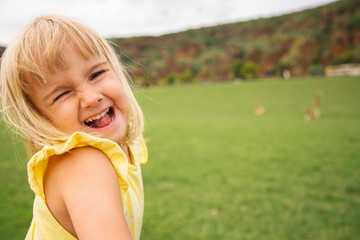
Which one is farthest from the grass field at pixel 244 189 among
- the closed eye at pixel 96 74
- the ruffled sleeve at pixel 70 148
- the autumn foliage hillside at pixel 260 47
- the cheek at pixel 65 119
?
the autumn foliage hillside at pixel 260 47

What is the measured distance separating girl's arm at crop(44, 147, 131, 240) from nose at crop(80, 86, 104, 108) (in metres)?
0.19

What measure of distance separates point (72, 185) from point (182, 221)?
2900mm

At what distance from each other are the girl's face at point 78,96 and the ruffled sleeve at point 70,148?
0.50 ft

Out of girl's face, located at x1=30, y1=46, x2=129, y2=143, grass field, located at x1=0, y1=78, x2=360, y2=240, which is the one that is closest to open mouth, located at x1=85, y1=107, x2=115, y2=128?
girl's face, located at x1=30, y1=46, x2=129, y2=143

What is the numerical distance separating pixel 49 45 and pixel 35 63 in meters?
0.07

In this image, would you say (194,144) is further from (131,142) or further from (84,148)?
(84,148)

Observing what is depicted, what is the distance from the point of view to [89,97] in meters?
0.89

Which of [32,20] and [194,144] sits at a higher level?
[32,20]

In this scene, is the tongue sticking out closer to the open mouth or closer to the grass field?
the open mouth

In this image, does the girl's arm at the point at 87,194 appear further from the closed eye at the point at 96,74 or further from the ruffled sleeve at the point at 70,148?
the closed eye at the point at 96,74

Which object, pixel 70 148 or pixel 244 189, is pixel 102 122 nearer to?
pixel 70 148

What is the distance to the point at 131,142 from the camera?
1.34 meters

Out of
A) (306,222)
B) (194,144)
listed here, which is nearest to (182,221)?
(306,222)

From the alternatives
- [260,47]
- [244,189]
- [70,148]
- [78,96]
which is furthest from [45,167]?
[260,47]
